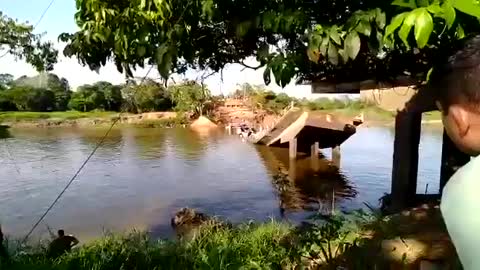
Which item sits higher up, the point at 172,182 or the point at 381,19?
the point at 381,19

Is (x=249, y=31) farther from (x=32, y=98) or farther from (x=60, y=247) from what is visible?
(x=32, y=98)

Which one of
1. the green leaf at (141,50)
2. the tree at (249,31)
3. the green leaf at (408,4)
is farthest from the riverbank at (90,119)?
the green leaf at (408,4)

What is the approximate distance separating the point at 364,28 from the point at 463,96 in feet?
3.13

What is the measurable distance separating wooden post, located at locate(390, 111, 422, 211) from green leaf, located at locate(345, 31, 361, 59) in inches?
181

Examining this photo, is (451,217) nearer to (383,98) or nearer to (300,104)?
(383,98)

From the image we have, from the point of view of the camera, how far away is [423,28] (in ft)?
4.43

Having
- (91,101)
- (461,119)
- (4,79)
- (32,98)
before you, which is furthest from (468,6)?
(91,101)

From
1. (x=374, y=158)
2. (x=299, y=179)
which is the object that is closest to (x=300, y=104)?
(x=374, y=158)

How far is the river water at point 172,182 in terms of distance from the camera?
1095cm

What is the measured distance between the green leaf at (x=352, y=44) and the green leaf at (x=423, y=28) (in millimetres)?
348

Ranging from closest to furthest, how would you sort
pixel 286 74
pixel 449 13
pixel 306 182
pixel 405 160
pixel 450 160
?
pixel 449 13 → pixel 286 74 → pixel 450 160 → pixel 405 160 → pixel 306 182

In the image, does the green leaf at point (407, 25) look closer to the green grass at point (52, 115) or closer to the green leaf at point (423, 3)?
the green leaf at point (423, 3)

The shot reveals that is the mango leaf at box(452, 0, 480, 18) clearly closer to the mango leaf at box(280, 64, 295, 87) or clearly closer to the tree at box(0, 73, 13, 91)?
the mango leaf at box(280, 64, 295, 87)

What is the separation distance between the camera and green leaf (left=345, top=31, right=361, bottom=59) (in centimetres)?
171
